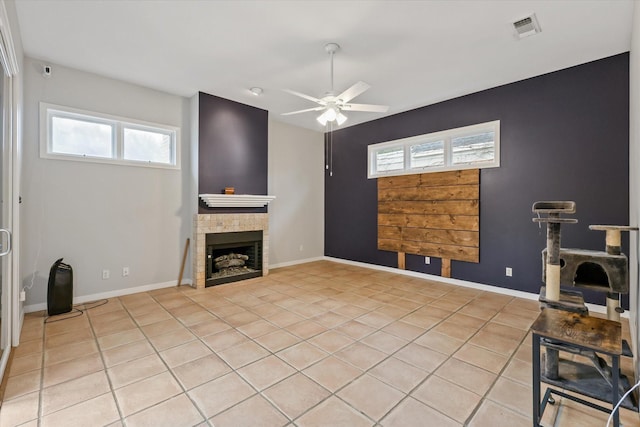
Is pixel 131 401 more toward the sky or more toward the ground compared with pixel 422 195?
more toward the ground

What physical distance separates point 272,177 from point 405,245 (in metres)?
2.94

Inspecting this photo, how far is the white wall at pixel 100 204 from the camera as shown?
344 cm

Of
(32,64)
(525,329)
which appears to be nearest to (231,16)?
(32,64)

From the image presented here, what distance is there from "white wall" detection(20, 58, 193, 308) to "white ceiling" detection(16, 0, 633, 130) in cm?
30

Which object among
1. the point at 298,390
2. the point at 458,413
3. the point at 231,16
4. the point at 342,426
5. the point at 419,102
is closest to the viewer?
the point at 342,426

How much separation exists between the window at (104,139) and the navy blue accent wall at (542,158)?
4.14 m

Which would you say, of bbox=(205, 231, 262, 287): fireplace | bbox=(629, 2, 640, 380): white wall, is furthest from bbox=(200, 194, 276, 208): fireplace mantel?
bbox=(629, 2, 640, 380): white wall

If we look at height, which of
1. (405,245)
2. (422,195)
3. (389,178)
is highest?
(389,178)

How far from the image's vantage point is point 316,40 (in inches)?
122

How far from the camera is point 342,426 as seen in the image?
165 centimetres

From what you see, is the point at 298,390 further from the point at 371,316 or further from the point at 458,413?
the point at 371,316

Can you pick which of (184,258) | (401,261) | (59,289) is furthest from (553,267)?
(59,289)

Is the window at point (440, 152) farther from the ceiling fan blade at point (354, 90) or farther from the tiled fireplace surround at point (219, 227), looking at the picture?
the tiled fireplace surround at point (219, 227)

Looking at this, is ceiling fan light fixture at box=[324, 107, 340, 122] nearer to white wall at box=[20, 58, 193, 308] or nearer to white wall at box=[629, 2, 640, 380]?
white wall at box=[629, 2, 640, 380]
